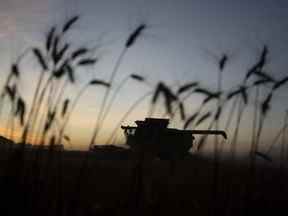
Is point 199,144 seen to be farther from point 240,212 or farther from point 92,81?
point 92,81

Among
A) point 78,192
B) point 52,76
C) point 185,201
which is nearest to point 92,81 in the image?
A: point 52,76

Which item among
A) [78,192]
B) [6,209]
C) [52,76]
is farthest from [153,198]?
[52,76]

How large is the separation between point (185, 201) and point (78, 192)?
1.77 m

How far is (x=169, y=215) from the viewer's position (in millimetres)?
4398

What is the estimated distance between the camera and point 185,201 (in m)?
5.25

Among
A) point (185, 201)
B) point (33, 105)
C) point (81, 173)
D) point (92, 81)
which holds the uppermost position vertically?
point (92, 81)

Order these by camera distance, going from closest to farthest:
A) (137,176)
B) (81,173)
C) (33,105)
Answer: (137,176) < (81,173) < (33,105)

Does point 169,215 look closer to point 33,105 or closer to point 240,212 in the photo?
point 240,212

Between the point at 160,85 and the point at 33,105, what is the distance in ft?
5.08

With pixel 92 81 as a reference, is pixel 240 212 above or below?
below

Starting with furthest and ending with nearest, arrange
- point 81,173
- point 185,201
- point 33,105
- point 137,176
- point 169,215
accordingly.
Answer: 1. point 185,201
2. point 33,105
3. point 169,215
4. point 81,173
5. point 137,176

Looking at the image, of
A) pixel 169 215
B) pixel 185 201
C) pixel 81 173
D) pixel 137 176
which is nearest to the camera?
pixel 137 176

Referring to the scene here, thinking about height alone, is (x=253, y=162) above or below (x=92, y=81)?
below

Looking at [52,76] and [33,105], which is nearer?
[52,76]
